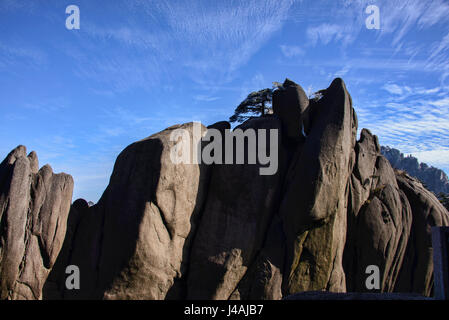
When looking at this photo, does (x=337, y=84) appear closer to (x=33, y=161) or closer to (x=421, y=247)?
(x=421, y=247)

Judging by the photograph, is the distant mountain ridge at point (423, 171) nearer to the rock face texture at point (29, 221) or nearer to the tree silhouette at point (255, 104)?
the tree silhouette at point (255, 104)

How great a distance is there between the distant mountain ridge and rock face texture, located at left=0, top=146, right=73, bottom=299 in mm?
86475

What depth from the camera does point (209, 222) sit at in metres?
14.3

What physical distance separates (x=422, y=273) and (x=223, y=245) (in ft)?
33.6

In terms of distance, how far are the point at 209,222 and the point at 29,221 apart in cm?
691

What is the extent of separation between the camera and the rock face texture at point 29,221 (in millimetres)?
11867

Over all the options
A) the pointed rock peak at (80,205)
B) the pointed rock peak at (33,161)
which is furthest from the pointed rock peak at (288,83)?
the pointed rock peak at (33,161)

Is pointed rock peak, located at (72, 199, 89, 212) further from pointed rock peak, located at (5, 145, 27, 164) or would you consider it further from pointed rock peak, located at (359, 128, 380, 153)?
pointed rock peak, located at (359, 128, 380, 153)

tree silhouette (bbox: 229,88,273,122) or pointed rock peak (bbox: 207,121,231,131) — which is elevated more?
tree silhouette (bbox: 229,88,273,122)

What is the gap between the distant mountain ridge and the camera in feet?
298

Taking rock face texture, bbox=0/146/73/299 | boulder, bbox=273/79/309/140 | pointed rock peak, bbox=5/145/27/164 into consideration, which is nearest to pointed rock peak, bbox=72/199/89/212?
rock face texture, bbox=0/146/73/299

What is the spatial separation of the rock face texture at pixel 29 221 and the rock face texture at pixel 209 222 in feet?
0.12

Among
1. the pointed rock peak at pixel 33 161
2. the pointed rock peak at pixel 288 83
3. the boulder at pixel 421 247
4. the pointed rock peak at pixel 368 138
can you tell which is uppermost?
the pointed rock peak at pixel 288 83
